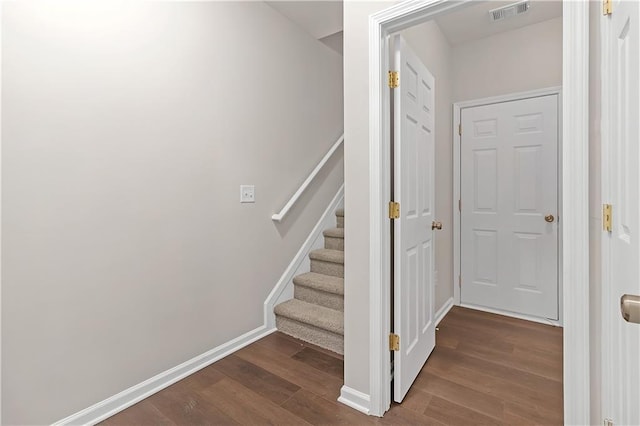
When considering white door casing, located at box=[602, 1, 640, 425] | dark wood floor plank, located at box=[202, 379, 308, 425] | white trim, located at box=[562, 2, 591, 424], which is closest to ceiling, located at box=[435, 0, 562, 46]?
white trim, located at box=[562, 2, 591, 424]

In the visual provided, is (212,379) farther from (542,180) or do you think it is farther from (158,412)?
(542,180)

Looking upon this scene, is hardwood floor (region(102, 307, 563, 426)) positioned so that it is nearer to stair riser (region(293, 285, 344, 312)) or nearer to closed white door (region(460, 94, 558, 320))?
stair riser (region(293, 285, 344, 312))

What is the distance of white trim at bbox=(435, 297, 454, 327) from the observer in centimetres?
285

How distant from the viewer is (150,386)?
179 cm

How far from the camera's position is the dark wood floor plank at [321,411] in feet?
5.13

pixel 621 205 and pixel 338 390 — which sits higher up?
pixel 621 205

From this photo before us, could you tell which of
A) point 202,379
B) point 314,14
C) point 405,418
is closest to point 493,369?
point 405,418

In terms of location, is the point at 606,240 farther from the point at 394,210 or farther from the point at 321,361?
the point at 321,361

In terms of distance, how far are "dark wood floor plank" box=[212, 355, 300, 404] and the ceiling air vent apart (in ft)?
10.8

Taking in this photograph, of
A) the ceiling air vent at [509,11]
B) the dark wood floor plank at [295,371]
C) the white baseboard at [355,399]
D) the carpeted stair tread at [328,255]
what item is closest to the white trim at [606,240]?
the white baseboard at [355,399]

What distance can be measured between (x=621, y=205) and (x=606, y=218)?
6.6 inches

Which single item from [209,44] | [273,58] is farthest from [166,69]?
[273,58]

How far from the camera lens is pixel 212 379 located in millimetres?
1924

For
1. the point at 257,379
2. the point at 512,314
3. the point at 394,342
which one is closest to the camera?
the point at 394,342
